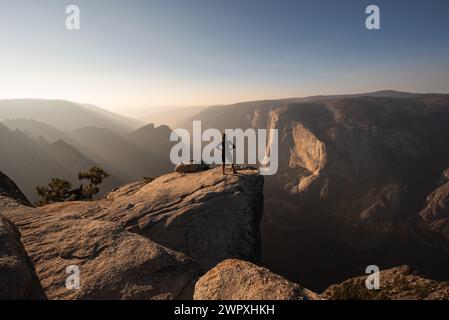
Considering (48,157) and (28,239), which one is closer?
(28,239)

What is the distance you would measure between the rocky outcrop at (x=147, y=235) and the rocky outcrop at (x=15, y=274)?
18.8 inches

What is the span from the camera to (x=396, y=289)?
1270 centimetres

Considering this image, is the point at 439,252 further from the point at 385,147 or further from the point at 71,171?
the point at 71,171

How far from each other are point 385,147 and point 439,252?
7346 cm

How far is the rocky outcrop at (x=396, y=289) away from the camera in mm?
11609

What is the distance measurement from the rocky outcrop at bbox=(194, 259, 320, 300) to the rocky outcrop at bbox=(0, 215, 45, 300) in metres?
6.27

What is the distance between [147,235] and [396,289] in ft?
50.9

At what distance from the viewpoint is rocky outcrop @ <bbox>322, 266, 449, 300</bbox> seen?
38.1 feet

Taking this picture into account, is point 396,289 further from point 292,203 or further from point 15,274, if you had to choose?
point 292,203

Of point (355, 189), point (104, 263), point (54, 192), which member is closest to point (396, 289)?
point (104, 263)

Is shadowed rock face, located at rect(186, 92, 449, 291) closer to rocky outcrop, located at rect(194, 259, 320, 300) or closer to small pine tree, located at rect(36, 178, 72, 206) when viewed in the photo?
small pine tree, located at rect(36, 178, 72, 206)
